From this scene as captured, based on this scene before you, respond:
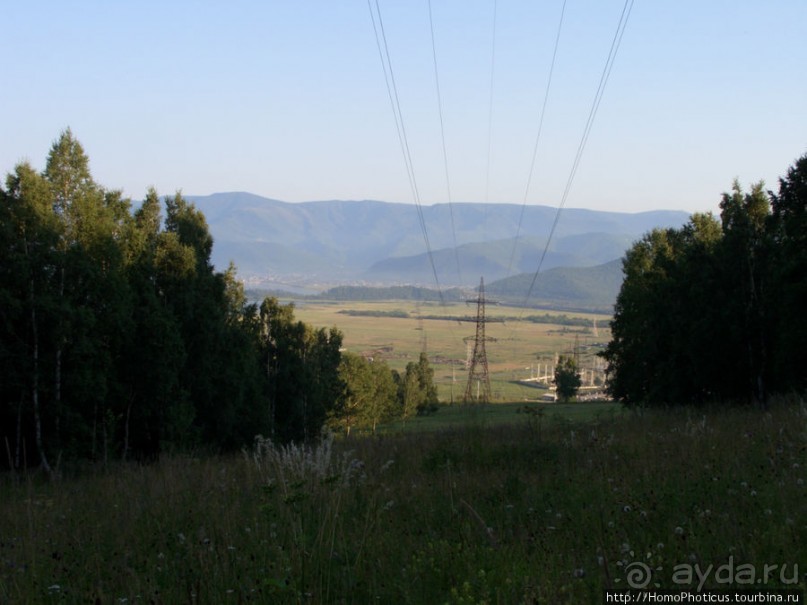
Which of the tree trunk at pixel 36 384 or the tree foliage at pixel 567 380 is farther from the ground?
the tree trunk at pixel 36 384

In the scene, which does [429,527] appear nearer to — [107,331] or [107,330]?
[107,330]

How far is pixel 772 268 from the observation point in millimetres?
32812

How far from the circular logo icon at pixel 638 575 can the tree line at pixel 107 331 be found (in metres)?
8.98

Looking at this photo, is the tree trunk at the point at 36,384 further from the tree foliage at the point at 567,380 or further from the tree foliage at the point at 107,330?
the tree foliage at the point at 567,380

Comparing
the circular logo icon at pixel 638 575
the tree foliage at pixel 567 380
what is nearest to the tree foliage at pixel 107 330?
the circular logo icon at pixel 638 575

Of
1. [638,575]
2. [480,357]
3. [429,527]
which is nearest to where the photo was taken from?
[638,575]

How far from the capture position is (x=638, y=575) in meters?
4.26

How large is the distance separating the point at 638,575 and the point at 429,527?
177 cm

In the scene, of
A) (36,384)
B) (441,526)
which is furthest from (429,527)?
(36,384)

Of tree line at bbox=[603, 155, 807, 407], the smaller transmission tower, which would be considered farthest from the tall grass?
tree line at bbox=[603, 155, 807, 407]

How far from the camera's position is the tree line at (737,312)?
91.4ft

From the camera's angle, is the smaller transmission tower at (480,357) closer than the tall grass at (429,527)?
No

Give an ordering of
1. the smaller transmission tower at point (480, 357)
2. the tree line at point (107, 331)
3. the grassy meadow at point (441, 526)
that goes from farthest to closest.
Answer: the smaller transmission tower at point (480, 357), the tree line at point (107, 331), the grassy meadow at point (441, 526)

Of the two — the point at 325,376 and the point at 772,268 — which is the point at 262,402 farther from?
the point at 772,268
